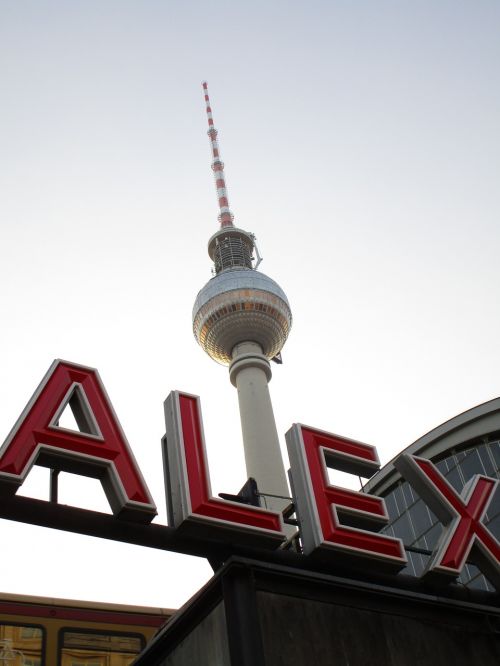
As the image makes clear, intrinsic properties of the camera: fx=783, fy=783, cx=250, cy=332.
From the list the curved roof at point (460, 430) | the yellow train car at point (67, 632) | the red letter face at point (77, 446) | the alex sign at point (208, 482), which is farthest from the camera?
the curved roof at point (460, 430)

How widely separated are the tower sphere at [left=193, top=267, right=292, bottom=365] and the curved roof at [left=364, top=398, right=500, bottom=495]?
144ft

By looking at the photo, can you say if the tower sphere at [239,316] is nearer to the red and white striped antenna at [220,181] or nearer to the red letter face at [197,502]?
the red and white striped antenna at [220,181]

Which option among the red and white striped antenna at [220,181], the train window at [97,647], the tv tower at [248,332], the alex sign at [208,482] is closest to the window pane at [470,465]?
the alex sign at [208,482]

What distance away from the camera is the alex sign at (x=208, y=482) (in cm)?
1338

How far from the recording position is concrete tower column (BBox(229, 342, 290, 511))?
70.2m

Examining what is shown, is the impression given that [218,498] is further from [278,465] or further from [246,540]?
[278,465]

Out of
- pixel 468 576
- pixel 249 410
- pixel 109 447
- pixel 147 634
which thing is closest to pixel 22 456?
pixel 109 447

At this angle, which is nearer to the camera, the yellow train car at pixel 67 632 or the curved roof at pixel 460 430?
the yellow train car at pixel 67 632

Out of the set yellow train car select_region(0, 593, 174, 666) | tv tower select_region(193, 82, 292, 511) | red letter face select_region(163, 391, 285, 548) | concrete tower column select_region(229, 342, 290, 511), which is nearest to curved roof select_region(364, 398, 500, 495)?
yellow train car select_region(0, 593, 174, 666)

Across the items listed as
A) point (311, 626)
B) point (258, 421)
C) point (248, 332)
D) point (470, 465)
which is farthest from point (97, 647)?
point (248, 332)

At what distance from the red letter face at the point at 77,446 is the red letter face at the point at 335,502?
3.13 meters

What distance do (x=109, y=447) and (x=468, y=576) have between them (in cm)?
2277

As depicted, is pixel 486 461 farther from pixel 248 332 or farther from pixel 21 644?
pixel 248 332

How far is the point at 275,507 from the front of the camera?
67.3 metres
